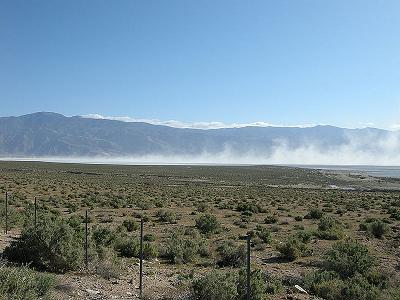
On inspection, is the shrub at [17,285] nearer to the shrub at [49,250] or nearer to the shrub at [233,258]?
the shrub at [49,250]

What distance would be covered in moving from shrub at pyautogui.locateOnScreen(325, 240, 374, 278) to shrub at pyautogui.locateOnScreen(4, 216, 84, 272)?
25.8 ft

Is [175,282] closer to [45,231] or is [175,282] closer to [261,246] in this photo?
[45,231]

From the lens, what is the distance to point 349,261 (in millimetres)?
13836

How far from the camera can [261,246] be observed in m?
19.2

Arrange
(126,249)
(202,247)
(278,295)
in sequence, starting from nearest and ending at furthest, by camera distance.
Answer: (278,295), (126,249), (202,247)

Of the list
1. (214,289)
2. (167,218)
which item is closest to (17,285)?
(214,289)

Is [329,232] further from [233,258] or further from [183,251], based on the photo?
[183,251]

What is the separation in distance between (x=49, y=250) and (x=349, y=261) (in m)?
9.11

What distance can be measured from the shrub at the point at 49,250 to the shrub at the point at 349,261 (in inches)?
310

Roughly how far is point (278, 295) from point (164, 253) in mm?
6140

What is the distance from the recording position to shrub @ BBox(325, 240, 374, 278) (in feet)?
44.6

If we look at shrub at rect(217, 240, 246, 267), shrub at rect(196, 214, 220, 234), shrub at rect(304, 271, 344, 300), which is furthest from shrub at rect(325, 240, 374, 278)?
shrub at rect(196, 214, 220, 234)

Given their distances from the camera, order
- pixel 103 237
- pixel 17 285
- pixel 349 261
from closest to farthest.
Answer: pixel 17 285 → pixel 349 261 → pixel 103 237

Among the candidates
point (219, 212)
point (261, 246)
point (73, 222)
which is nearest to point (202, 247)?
point (261, 246)
